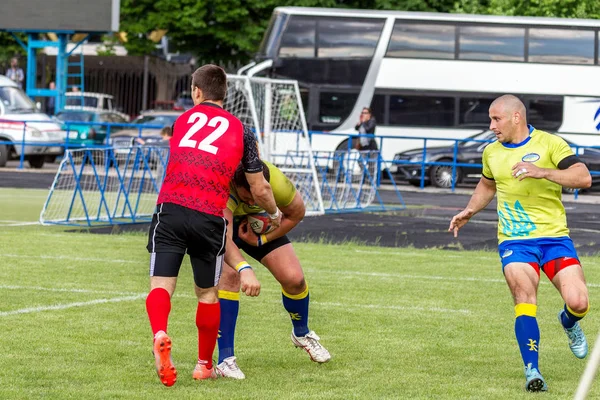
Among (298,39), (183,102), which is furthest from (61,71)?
(183,102)

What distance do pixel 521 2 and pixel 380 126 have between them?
34.3ft

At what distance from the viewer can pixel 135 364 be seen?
7.60 metres

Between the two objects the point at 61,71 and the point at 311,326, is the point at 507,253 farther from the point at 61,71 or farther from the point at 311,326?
the point at 61,71

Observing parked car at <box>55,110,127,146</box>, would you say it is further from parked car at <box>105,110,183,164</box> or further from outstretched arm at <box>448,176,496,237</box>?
outstretched arm at <box>448,176,496,237</box>

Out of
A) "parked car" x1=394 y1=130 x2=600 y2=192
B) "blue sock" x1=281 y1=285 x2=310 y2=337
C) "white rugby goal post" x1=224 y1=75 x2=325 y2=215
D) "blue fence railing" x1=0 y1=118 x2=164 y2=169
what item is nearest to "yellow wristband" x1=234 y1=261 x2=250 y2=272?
"blue sock" x1=281 y1=285 x2=310 y2=337

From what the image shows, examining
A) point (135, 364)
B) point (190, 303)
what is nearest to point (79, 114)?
point (190, 303)

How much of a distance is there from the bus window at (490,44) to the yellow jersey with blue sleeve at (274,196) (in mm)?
27047

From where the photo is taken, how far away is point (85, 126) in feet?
119

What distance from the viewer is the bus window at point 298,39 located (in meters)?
34.2

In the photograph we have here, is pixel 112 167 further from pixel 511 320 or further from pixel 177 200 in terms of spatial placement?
pixel 177 200

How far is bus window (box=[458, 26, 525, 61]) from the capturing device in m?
34.0

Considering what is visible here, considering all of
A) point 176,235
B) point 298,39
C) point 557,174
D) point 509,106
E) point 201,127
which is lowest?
point 176,235

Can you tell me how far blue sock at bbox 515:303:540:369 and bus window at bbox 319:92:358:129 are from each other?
27014 millimetres

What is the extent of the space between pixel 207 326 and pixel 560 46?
28163mm
